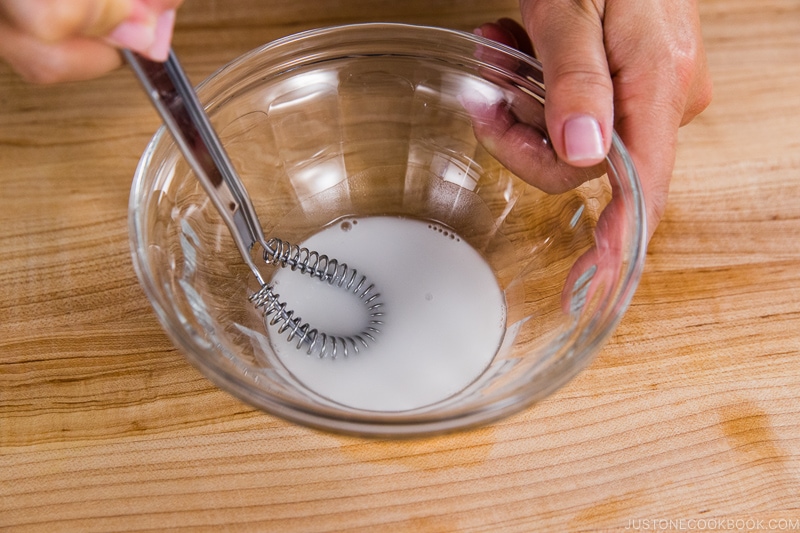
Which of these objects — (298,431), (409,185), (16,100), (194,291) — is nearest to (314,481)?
(298,431)

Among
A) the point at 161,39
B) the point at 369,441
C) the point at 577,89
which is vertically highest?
the point at 161,39

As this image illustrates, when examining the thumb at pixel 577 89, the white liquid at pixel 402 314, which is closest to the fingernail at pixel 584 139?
the thumb at pixel 577 89

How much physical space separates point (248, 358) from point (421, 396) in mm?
192

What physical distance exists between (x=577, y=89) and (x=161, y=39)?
437mm

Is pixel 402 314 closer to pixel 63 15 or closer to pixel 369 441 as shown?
pixel 369 441

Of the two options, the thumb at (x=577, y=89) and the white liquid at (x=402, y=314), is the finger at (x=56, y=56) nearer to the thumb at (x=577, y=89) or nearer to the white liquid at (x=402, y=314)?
the white liquid at (x=402, y=314)

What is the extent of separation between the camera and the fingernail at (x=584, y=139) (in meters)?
0.78

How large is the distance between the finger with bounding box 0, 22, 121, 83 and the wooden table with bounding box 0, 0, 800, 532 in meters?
0.30

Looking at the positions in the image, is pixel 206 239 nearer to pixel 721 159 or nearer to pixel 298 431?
pixel 298 431

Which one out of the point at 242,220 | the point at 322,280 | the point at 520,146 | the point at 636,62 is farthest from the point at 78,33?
the point at 636,62

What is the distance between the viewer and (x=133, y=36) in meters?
0.59

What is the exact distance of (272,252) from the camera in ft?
2.76

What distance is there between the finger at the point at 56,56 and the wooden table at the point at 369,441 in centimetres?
30

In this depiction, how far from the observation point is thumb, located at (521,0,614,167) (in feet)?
2.55
